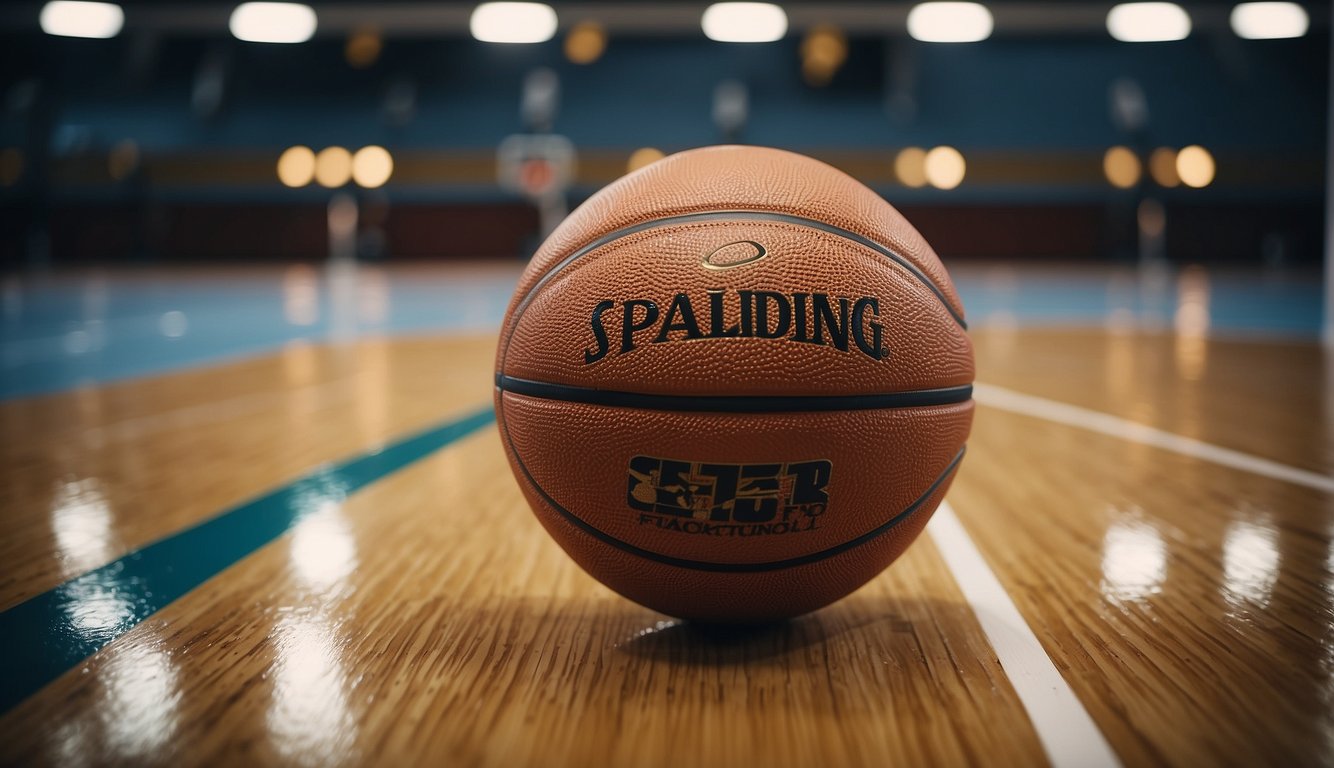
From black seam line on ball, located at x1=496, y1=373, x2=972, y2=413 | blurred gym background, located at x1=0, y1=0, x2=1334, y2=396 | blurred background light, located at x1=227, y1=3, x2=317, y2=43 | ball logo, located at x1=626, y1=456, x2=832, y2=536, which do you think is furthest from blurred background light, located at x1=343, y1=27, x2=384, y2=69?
ball logo, located at x1=626, y1=456, x2=832, y2=536

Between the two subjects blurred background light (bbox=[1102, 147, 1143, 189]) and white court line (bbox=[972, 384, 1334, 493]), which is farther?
blurred background light (bbox=[1102, 147, 1143, 189])

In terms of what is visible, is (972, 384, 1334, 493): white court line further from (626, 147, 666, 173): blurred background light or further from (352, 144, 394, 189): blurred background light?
(352, 144, 394, 189): blurred background light

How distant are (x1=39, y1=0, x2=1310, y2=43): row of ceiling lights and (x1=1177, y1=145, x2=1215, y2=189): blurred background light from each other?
483 centimetres

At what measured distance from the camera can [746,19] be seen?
12250mm

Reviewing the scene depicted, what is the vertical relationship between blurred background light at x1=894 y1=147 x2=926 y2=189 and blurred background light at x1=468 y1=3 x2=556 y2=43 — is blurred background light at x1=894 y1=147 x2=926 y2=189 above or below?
below

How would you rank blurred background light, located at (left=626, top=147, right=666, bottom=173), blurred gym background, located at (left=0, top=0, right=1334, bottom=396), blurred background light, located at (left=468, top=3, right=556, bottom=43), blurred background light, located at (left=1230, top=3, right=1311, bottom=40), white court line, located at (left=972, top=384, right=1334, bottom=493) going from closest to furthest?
white court line, located at (left=972, top=384, right=1334, bottom=493) < blurred background light, located at (left=1230, top=3, right=1311, bottom=40) < blurred background light, located at (left=468, top=3, right=556, bottom=43) < blurred gym background, located at (left=0, top=0, right=1334, bottom=396) < blurred background light, located at (left=626, top=147, right=666, bottom=173)

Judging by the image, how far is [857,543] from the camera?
1.46 metres

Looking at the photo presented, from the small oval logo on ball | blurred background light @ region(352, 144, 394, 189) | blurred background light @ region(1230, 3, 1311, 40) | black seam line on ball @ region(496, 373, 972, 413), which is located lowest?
black seam line on ball @ region(496, 373, 972, 413)

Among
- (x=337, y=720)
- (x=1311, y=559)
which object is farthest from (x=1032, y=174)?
(x=337, y=720)

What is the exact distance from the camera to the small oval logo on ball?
1388 mm

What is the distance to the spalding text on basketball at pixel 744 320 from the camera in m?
1.36

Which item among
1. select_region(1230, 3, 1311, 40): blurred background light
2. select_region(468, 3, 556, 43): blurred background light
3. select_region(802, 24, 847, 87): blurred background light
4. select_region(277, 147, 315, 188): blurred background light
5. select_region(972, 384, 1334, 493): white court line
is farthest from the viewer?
select_region(277, 147, 315, 188): blurred background light

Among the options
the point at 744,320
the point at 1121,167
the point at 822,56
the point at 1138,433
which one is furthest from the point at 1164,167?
the point at 744,320

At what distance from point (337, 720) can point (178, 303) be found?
10172mm
